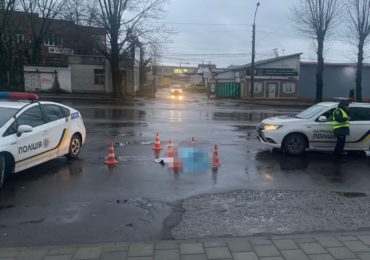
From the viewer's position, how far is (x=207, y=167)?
27.9ft

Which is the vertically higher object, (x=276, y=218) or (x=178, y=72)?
(x=178, y=72)

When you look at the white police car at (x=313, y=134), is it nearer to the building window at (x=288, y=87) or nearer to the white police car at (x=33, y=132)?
the white police car at (x=33, y=132)

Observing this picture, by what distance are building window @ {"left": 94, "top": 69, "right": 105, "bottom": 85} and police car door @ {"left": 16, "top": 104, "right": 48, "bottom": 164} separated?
36432 millimetres

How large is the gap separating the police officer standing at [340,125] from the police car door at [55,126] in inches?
269

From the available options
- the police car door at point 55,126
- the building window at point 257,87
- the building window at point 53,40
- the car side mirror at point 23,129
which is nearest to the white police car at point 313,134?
the police car door at point 55,126

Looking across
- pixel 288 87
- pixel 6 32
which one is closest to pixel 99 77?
pixel 6 32

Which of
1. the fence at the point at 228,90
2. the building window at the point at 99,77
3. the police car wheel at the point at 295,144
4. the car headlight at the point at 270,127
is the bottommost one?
the police car wheel at the point at 295,144

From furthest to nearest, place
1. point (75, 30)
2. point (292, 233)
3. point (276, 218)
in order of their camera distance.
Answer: point (75, 30)
point (276, 218)
point (292, 233)

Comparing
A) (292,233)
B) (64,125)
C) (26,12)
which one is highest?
(26,12)

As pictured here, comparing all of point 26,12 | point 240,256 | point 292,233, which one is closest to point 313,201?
point 292,233

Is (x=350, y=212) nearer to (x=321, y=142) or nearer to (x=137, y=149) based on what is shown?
(x=321, y=142)

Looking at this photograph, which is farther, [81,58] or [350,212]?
[81,58]

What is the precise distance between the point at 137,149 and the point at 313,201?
18.8ft

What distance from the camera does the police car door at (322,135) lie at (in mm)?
10172
